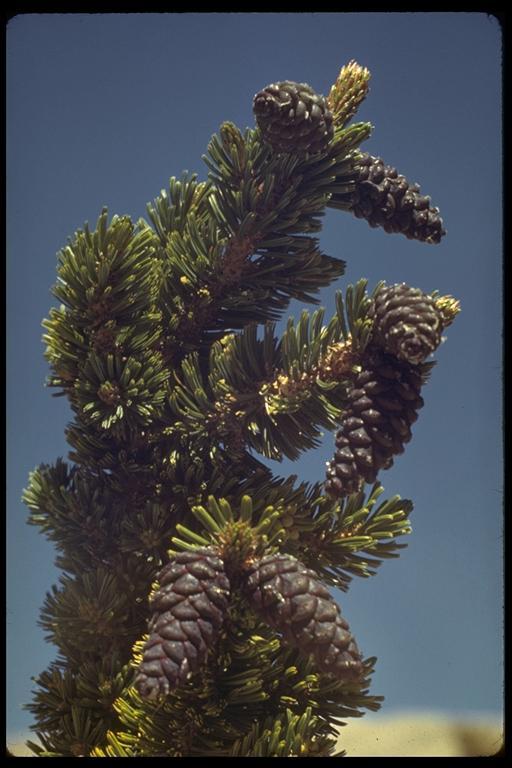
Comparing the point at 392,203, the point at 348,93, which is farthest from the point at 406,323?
the point at 348,93

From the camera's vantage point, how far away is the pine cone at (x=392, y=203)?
113cm

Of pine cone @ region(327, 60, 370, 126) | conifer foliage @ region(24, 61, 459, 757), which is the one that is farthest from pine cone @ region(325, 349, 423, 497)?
pine cone @ region(327, 60, 370, 126)

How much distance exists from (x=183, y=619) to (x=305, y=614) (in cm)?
13

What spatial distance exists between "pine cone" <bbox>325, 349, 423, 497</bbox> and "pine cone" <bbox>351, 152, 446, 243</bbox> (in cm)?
24

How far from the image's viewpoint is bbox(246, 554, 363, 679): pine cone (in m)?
0.85

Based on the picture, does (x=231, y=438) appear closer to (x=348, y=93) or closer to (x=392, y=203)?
(x=392, y=203)

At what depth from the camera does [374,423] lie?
95 centimetres

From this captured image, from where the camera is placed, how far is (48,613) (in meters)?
1.08

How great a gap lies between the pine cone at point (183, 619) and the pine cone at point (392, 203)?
21.0 inches

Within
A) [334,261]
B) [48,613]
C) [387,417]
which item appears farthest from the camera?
[334,261]

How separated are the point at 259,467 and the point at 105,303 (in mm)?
316

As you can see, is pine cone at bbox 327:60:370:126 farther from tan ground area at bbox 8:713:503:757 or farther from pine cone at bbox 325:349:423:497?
tan ground area at bbox 8:713:503:757
